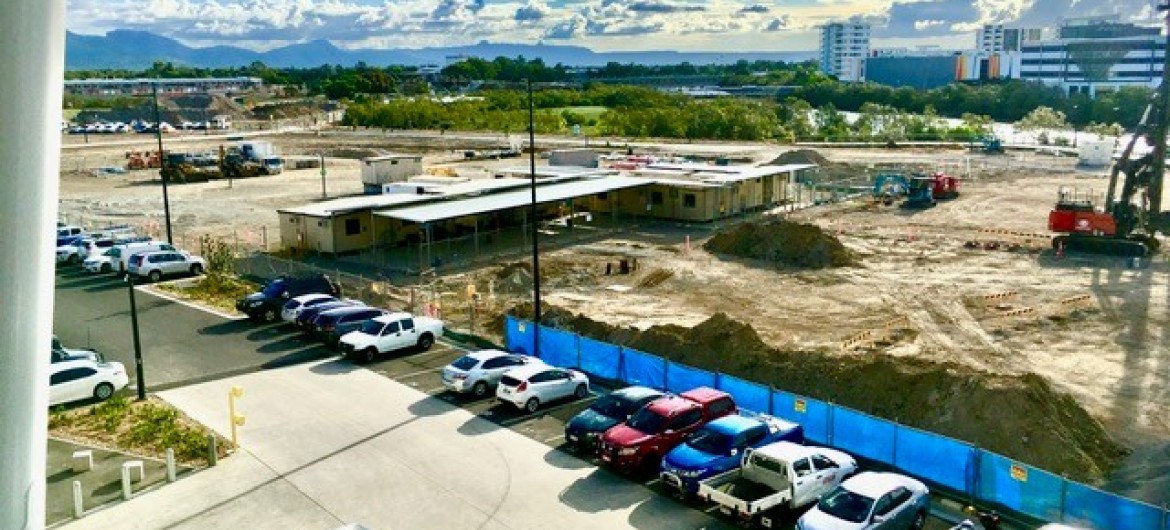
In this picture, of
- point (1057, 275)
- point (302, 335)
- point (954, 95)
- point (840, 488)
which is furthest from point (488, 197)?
point (954, 95)

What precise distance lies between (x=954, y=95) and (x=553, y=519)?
15766 centimetres

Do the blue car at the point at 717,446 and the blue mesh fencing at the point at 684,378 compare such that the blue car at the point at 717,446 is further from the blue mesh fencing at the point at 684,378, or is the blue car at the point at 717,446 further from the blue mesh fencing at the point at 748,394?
the blue mesh fencing at the point at 684,378

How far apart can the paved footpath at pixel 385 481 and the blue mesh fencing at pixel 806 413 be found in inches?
172

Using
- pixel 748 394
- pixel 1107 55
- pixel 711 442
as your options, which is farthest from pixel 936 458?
pixel 1107 55

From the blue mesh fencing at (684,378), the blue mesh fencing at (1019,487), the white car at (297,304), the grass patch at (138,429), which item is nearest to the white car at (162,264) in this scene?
the white car at (297,304)

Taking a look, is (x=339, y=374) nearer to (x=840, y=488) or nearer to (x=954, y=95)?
(x=840, y=488)

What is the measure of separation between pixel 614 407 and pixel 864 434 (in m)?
5.52

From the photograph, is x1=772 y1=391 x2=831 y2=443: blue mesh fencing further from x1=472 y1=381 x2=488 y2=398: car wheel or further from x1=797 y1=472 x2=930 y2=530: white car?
x1=472 y1=381 x2=488 y2=398: car wheel

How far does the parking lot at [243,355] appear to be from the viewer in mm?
19891

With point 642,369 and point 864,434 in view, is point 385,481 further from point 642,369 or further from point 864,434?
point 864,434

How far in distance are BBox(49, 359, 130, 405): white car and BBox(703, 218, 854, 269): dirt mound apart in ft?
93.7

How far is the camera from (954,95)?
158875 millimetres

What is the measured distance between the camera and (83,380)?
24.7 metres

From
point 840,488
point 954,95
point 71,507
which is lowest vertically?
point 71,507
